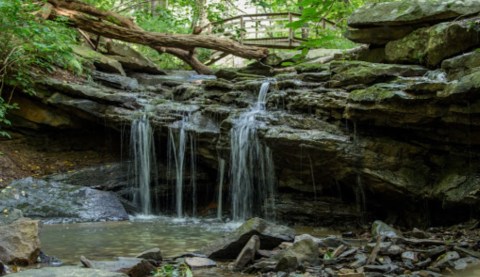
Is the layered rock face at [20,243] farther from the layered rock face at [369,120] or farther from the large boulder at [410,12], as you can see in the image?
the large boulder at [410,12]

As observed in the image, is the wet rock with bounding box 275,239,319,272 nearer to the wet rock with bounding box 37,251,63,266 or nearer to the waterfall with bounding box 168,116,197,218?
the wet rock with bounding box 37,251,63,266

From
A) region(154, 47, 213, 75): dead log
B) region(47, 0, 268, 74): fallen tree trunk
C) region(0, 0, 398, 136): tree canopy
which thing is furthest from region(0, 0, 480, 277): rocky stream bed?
region(154, 47, 213, 75): dead log

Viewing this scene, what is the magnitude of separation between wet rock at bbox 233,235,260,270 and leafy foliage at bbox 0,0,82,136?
6701 millimetres

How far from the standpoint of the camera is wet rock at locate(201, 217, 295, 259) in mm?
5305

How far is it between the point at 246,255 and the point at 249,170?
14.9 ft

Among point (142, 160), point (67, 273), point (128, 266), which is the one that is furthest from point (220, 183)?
point (67, 273)

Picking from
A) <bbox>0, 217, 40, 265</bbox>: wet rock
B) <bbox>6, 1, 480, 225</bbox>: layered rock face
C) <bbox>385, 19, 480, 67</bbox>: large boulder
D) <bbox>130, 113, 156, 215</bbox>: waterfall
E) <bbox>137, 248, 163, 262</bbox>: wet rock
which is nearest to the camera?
<bbox>0, 217, 40, 265</bbox>: wet rock

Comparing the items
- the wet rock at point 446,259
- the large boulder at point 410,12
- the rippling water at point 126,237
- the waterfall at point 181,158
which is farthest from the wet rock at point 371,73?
the wet rock at point 446,259

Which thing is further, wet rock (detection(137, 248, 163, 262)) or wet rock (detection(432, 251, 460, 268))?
wet rock (detection(137, 248, 163, 262))

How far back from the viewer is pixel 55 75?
38.2ft

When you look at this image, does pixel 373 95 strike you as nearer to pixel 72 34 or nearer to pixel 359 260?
pixel 359 260

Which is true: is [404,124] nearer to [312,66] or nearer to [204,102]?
[312,66]

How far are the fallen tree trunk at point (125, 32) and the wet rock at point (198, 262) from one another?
10.0m

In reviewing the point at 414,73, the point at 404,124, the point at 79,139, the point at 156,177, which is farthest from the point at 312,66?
the point at 79,139
